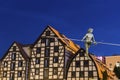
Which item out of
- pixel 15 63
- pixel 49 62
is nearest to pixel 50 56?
pixel 49 62

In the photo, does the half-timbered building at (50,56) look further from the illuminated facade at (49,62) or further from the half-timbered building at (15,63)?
the half-timbered building at (15,63)

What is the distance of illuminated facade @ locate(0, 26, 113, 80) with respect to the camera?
57.7 meters

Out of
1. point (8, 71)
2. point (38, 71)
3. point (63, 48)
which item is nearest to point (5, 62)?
point (8, 71)

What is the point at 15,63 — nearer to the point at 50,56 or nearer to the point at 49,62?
the point at 49,62

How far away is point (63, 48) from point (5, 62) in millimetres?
10313

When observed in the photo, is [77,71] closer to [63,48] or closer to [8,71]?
[63,48]

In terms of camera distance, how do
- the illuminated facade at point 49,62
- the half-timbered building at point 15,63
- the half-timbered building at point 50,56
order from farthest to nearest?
1. the half-timbered building at point 15,63
2. the half-timbered building at point 50,56
3. the illuminated facade at point 49,62

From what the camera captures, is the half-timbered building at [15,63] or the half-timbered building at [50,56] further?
the half-timbered building at [15,63]

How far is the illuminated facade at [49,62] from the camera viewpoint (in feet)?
189

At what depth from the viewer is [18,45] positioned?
208 feet

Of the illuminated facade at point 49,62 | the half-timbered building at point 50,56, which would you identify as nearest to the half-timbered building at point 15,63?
the illuminated facade at point 49,62

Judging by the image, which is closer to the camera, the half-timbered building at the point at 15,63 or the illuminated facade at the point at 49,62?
the illuminated facade at the point at 49,62

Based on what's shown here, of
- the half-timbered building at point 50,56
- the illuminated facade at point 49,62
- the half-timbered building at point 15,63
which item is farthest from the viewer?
the half-timbered building at point 15,63

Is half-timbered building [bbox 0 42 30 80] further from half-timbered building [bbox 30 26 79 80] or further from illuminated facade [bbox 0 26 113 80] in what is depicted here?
half-timbered building [bbox 30 26 79 80]
